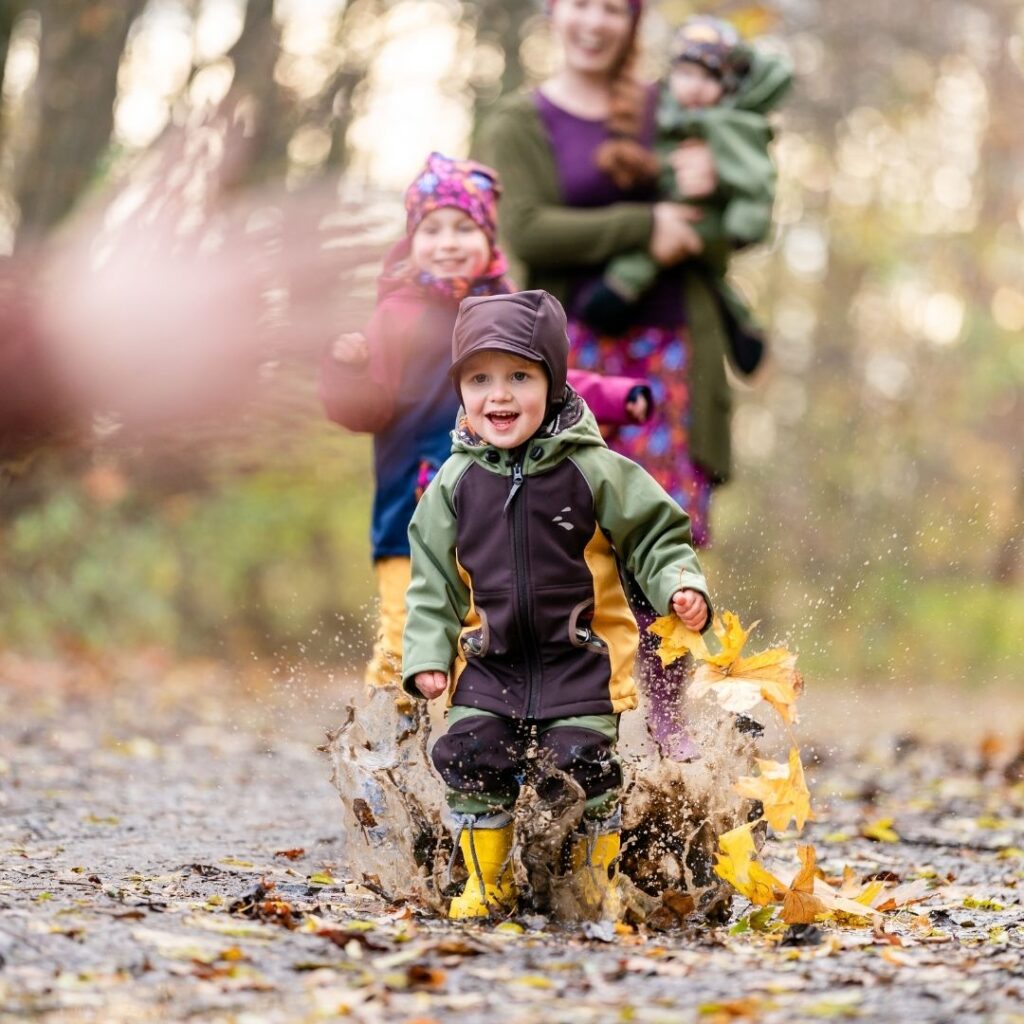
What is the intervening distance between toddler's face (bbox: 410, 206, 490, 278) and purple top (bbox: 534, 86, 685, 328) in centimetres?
98

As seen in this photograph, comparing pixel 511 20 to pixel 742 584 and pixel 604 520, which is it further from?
pixel 604 520

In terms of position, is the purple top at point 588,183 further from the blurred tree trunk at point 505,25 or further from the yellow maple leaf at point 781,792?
the blurred tree trunk at point 505,25

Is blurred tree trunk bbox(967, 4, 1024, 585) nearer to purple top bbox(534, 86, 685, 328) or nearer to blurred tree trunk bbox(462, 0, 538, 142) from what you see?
blurred tree trunk bbox(462, 0, 538, 142)

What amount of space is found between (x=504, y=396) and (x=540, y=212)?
1.91 m

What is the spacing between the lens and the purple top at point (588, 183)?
514 centimetres

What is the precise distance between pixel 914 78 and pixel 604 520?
55.6 feet

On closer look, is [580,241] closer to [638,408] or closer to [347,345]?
[638,408]

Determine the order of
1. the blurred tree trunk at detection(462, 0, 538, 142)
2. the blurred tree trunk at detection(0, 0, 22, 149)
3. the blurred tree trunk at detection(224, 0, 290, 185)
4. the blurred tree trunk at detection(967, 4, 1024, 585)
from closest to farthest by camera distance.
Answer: the blurred tree trunk at detection(224, 0, 290, 185) → the blurred tree trunk at detection(0, 0, 22, 149) → the blurred tree trunk at detection(462, 0, 538, 142) → the blurred tree trunk at detection(967, 4, 1024, 585)

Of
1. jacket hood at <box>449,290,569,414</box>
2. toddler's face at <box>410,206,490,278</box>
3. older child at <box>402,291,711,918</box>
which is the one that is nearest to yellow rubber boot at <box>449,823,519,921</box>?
older child at <box>402,291,711,918</box>

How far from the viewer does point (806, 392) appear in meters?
19.1

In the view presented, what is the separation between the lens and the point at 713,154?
514cm

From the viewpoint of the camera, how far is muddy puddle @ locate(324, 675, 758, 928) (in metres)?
3.26

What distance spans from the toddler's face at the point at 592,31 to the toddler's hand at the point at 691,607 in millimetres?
2505

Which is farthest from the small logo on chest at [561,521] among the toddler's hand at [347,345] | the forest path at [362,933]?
the toddler's hand at [347,345]
